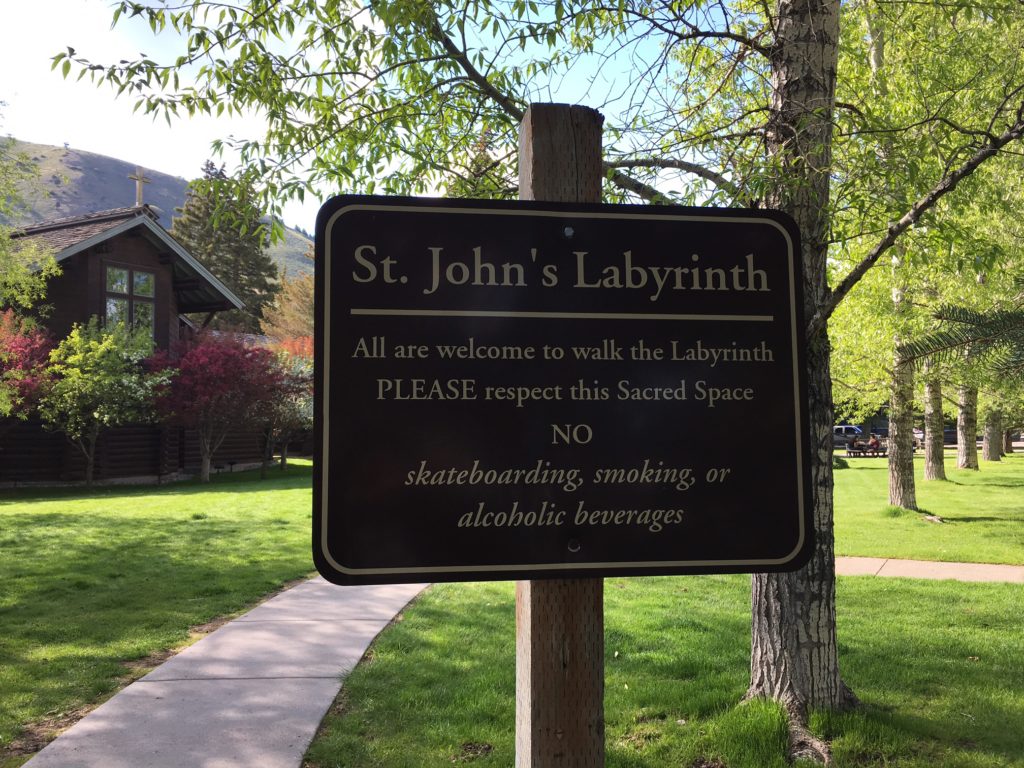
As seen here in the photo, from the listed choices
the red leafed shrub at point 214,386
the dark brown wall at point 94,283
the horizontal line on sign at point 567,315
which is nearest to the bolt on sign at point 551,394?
the horizontal line on sign at point 567,315

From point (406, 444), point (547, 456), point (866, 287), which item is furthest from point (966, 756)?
point (866, 287)

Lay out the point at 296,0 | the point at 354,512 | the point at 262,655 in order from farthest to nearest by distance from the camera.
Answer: the point at 262,655
the point at 296,0
the point at 354,512

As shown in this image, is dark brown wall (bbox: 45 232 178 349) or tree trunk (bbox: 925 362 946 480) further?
dark brown wall (bbox: 45 232 178 349)

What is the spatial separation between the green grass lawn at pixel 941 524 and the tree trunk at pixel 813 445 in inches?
270

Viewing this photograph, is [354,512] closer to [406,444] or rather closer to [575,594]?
[406,444]

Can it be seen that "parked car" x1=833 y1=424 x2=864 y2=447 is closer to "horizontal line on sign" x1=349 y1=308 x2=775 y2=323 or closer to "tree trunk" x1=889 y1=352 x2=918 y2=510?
"tree trunk" x1=889 y1=352 x2=918 y2=510

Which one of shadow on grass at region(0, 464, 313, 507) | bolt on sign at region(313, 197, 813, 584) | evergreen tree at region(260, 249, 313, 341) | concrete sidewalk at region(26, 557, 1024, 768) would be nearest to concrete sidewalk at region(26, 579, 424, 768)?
concrete sidewalk at region(26, 557, 1024, 768)

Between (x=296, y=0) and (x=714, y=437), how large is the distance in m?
3.83

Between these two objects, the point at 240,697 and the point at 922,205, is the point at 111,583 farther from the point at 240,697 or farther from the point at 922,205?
the point at 922,205

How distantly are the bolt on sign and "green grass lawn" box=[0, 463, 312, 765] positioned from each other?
149 inches

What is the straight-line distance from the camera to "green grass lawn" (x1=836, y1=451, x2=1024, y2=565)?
33.9 ft

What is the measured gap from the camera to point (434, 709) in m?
4.51

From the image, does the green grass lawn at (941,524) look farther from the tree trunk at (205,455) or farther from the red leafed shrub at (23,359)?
the red leafed shrub at (23,359)

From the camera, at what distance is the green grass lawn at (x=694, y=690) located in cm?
389
